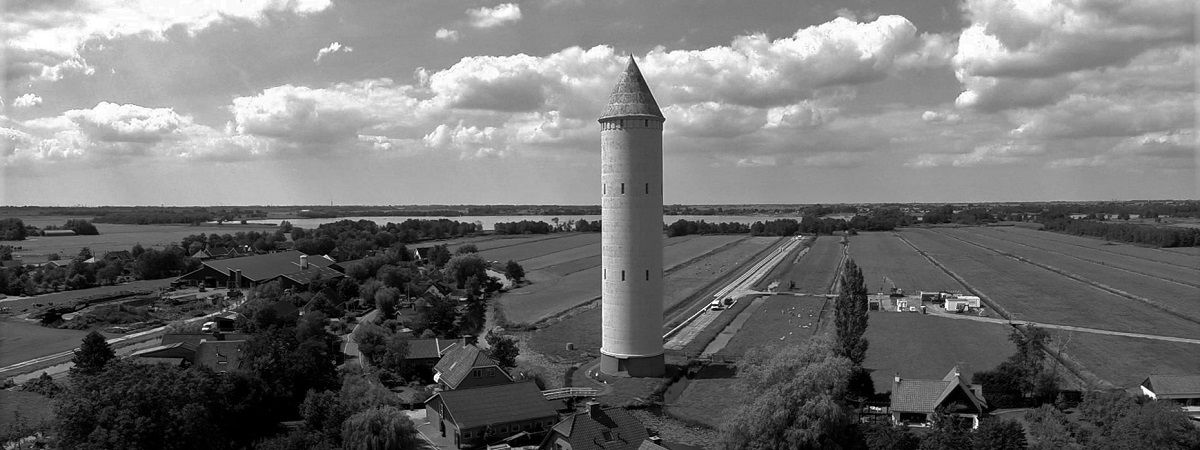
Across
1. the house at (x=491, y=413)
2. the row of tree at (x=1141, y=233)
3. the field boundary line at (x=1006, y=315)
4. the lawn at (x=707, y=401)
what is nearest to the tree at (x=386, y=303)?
the house at (x=491, y=413)

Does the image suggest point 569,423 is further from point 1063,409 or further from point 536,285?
point 536,285

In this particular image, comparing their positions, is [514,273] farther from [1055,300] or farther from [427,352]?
[1055,300]

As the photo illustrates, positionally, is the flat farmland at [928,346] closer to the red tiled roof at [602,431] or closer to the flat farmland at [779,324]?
the flat farmland at [779,324]

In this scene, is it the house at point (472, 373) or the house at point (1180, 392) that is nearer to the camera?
the house at point (1180, 392)

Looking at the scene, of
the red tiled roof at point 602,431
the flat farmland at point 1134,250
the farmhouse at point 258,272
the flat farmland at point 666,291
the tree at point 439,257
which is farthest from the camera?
the flat farmland at point 1134,250

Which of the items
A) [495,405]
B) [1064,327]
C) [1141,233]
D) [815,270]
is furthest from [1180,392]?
[1141,233]

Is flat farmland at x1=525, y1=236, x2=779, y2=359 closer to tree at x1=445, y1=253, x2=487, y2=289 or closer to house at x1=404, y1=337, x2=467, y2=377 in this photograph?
tree at x1=445, y1=253, x2=487, y2=289
